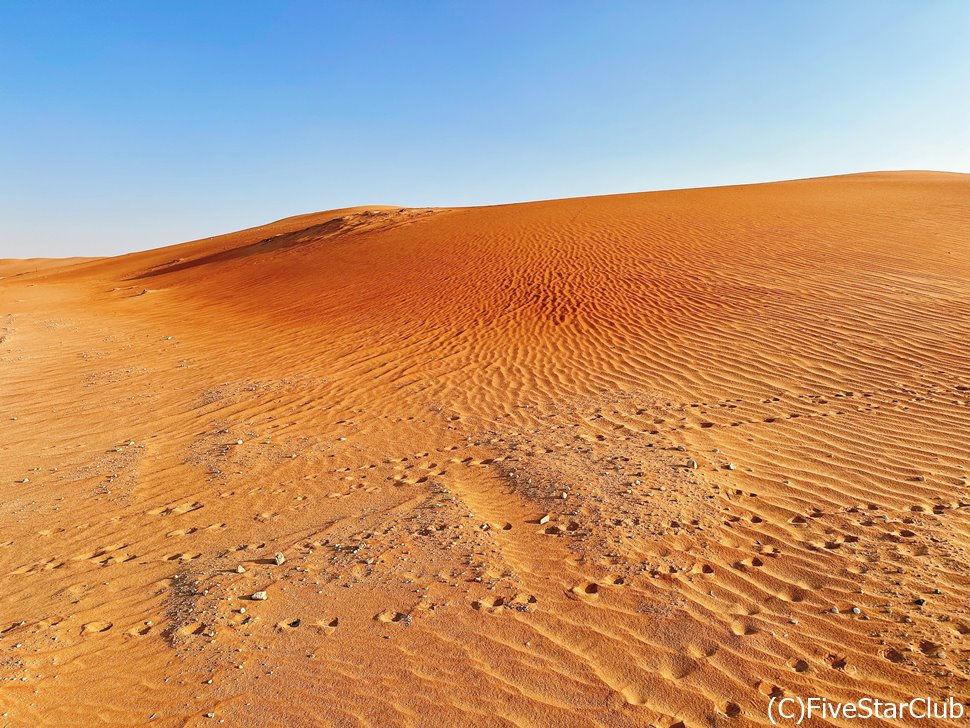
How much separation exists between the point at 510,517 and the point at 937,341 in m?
7.44

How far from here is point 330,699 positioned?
2910mm

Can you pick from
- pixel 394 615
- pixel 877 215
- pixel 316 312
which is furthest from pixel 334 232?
pixel 394 615

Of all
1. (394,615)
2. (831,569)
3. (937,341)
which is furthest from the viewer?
(937,341)

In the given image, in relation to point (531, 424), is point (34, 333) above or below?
above

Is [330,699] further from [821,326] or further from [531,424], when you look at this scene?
[821,326]

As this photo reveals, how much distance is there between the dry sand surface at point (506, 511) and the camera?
118 inches

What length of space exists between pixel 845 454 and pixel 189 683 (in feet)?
18.2

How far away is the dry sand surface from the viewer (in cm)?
300

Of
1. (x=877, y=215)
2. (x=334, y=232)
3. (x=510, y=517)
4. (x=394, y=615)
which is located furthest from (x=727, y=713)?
(x=334, y=232)

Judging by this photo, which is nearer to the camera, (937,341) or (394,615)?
(394,615)

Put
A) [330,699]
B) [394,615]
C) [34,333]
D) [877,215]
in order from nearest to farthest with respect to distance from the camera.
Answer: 1. [330,699]
2. [394,615]
3. [34,333]
4. [877,215]

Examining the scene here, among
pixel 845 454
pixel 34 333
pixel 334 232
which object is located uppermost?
pixel 334 232

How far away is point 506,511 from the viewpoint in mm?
4832

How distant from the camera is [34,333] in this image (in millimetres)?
13398
